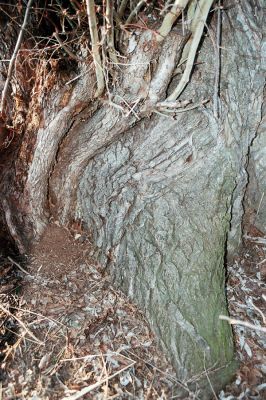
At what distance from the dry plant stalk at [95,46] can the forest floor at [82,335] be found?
1.10 m

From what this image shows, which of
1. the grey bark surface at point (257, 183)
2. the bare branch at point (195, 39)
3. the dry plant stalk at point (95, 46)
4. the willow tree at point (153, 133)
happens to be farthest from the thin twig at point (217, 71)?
the dry plant stalk at point (95, 46)

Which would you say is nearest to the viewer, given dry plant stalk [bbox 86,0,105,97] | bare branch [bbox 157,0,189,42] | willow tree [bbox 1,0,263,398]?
dry plant stalk [bbox 86,0,105,97]

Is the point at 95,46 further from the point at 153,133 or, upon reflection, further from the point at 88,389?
the point at 88,389

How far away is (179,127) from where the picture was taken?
6.98 ft

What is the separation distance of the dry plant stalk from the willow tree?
14mm

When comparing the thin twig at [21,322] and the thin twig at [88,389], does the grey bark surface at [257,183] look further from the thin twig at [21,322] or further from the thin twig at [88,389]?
the thin twig at [21,322]

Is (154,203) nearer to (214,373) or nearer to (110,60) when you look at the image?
(110,60)

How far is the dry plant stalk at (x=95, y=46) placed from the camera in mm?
1643

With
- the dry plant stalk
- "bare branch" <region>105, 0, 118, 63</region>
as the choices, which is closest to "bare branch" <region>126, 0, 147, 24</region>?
"bare branch" <region>105, 0, 118, 63</region>

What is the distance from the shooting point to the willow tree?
200 cm

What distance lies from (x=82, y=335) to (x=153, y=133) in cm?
136

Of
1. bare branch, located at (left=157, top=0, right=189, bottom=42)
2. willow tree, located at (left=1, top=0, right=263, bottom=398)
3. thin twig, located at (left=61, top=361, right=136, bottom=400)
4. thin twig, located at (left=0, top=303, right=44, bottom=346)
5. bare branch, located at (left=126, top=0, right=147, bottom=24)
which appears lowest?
thin twig, located at (left=61, top=361, right=136, bottom=400)

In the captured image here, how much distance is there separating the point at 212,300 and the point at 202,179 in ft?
2.61

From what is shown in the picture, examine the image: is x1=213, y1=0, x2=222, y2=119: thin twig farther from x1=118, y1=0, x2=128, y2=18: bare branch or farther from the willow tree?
x1=118, y1=0, x2=128, y2=18: bare branch
